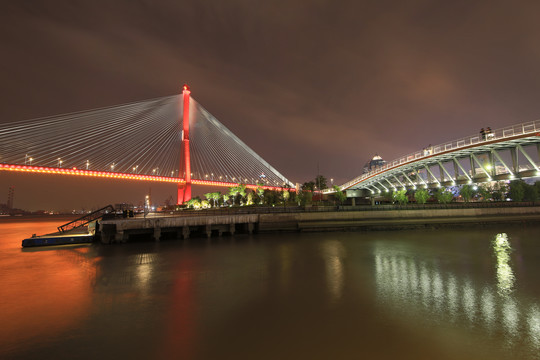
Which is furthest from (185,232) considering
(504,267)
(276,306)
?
(504,267)

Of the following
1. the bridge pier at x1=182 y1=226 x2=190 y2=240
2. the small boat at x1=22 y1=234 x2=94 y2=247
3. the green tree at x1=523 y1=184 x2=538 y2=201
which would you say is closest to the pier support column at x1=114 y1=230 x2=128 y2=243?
the small boat at x1=22 y1=234 x2=94 y2=247

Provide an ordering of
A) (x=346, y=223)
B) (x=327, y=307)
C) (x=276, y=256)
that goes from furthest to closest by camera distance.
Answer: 1. (x=346, y=223)
2. (x=276, y=256)
3. (x=327, y=307)

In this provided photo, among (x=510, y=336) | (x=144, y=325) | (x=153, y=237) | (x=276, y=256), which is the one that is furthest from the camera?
(x=153, y=237)

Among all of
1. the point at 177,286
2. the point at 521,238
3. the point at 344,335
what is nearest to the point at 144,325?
the point at 177,286

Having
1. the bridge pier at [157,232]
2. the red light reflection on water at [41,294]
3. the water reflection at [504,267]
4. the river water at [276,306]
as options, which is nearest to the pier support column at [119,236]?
the bridge pier at [157,232]

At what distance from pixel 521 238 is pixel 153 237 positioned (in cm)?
3327

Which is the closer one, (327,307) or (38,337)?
(38,337)

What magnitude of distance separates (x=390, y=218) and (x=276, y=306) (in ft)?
81.5

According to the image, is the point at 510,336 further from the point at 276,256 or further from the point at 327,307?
the point at 276,256

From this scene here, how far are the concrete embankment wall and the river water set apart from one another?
416 inches

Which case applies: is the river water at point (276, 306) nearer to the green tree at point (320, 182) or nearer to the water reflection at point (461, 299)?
the water reflection at point (461, 299)

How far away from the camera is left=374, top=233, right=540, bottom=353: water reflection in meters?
6.66

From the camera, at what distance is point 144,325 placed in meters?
7.16

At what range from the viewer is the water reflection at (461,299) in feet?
21.8
